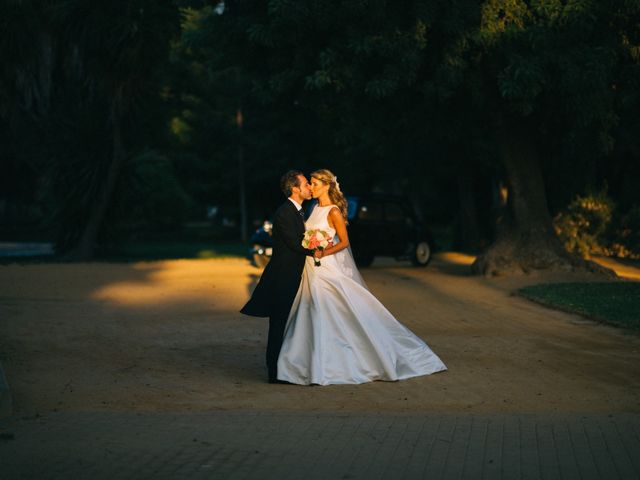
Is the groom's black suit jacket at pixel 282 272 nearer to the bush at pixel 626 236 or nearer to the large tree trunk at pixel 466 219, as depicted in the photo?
the bush at pixel 626 236

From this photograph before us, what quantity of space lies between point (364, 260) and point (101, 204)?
8221 mm

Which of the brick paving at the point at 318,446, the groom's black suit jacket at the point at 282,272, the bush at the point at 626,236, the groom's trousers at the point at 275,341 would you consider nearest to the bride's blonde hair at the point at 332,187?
the groom's black suit jacket at the point at 282,272

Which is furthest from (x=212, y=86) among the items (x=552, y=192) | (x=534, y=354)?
(x=534, y=354)

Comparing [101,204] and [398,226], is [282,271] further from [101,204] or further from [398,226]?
[101,204]

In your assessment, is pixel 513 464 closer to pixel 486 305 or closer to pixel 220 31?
pixel 486 305

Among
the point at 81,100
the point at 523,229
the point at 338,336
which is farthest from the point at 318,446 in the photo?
the point at 81,100

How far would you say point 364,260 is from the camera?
86.6 ft

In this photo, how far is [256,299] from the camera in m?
9.70

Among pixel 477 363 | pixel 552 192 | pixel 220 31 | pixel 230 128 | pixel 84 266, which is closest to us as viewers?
pixel 477 363

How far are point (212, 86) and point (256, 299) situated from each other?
4753cm

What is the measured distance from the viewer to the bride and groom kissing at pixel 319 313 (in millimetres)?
9516

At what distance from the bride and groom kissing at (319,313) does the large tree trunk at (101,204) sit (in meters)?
20.2

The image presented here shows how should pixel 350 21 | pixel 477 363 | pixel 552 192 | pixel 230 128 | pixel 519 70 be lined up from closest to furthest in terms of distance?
1. pixel 477 363
2. pixel 519 70
3. pixel 350 21
4. pixel 552 192
5. pixel 230 128

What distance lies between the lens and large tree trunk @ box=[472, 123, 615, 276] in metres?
23.0
